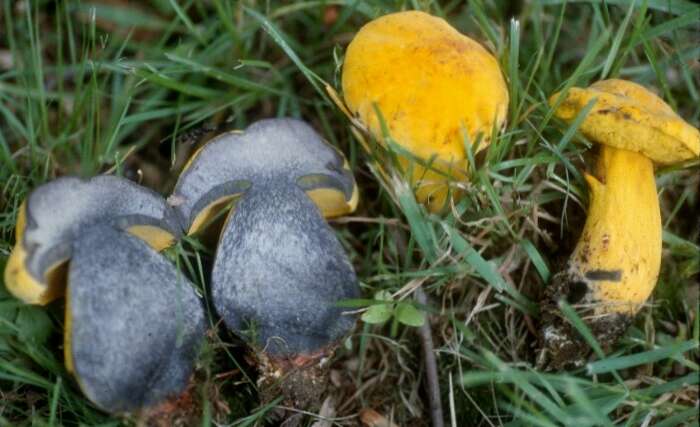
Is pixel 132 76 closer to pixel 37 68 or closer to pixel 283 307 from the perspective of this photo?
pixel 37 68

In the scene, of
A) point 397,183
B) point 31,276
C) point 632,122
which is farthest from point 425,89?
point 31,276

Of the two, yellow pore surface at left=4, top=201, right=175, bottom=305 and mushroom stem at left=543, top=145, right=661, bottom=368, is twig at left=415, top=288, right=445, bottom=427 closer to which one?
mushroom stem at left=543, top=145, right=661, bottom=368

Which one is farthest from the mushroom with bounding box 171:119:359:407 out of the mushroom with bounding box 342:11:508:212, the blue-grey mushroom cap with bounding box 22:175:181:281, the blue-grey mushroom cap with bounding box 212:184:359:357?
the mushroom with bounding box 342:11:508:212

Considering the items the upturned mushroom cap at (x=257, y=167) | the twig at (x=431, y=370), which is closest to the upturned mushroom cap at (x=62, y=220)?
the upturned mushroom cap at (x=257, y=167)

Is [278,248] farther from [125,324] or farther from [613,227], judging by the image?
[613,227]

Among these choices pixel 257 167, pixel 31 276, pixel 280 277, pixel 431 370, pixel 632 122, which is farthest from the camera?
pixel 431 370

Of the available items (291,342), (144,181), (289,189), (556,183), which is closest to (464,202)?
(556,183)

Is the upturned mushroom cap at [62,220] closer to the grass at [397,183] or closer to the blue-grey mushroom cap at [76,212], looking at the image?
the blue-grey mushroom cap at [76,212]
